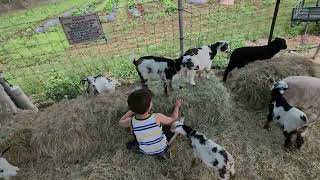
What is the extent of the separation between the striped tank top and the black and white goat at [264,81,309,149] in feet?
5.43

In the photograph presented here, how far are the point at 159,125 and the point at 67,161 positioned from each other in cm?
173

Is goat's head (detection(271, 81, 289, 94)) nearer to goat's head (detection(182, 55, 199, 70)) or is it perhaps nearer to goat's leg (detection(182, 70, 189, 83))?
goat's head (detection(182, 55, 199, 70))

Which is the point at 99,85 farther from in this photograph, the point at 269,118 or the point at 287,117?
the point at 287,117

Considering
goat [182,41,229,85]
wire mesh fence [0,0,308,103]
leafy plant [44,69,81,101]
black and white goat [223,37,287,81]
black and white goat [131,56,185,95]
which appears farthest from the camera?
wire mesh fence [0,0,308,103]

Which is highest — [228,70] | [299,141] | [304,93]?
[304,93]

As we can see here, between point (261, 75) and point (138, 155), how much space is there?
8.39 feet

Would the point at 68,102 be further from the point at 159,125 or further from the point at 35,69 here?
the point at 35,69

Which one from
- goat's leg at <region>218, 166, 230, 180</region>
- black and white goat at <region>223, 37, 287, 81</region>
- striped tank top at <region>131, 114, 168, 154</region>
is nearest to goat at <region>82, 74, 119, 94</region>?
striped tank top at <region>131, 114, 168, 154</region>

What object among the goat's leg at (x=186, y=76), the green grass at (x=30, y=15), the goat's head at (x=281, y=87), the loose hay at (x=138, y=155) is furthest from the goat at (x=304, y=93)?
the green grass at (x=30, y=15)

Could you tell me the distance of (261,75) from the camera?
574cm

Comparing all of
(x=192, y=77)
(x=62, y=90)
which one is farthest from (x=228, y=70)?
(x=62, y=90)

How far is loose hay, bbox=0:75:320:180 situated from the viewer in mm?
4664

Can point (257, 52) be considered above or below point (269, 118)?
above

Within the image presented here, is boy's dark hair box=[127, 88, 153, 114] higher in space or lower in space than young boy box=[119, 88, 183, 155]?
higher
